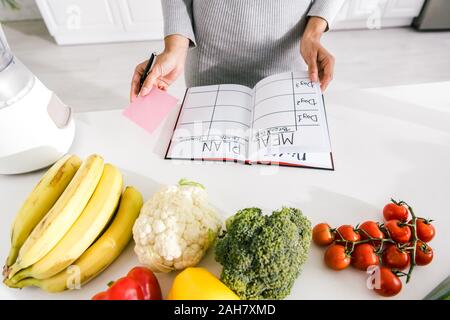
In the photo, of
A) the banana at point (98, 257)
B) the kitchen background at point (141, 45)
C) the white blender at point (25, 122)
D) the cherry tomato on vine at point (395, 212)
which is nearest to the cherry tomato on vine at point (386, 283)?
the cherry tomato on vine at point (395, 212)

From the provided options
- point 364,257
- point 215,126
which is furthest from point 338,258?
point 215,126

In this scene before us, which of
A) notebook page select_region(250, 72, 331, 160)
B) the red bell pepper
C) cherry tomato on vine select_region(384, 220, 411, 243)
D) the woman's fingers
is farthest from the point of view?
the woman's fingers

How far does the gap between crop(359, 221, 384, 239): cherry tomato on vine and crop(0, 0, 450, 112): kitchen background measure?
1675mm

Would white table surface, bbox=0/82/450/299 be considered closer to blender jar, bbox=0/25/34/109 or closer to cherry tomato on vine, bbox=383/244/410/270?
cherry tomato on vine, bbox=383/244/410/270

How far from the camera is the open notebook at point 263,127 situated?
0.72 m

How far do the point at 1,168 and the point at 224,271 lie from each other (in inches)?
23.6

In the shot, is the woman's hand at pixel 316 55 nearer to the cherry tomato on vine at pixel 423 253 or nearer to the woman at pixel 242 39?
the woman at pixel 242 39

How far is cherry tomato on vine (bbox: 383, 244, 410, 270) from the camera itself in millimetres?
573

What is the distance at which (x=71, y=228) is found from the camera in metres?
0.58

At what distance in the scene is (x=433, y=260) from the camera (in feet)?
1.97

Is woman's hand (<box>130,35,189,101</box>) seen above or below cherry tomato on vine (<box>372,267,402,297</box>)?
above

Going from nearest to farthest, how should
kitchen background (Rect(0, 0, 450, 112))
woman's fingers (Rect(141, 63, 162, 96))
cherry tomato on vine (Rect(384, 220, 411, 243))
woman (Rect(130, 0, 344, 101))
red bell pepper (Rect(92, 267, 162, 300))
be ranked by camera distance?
red bell pepper (Rect(92, 267, 162, 300)), cherry tomato on vine (Rect(384, 220, 411, 243)), woman's fingers (Rect(141, 63, 162, 96)), woman (Rect(130, 0, 344, 101)), kitchen background (Rect(0, 0, 450, 112))

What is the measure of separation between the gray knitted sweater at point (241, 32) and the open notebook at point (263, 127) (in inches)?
8.3

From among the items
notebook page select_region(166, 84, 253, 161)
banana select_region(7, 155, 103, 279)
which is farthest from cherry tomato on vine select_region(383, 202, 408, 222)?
banana select_region(7, 155, 103, 279)
